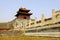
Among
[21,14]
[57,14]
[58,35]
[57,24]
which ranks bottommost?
[58,35]

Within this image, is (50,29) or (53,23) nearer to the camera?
(53,23)

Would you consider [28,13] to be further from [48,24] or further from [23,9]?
[48,24]

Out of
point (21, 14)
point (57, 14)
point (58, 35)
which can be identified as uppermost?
point (21, 14)

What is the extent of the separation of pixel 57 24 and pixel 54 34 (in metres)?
0.62

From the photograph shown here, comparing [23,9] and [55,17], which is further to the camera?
[23,9]

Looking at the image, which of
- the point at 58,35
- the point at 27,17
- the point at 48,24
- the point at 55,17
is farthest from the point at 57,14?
the point at 27,17

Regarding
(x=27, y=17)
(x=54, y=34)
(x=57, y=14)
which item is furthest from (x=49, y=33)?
(x=27, y=17)

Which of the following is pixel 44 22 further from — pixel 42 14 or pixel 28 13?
pixel 28 13

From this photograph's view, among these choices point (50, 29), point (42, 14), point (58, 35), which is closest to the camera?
point (58, 35)

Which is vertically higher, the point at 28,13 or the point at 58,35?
the point at 28,13

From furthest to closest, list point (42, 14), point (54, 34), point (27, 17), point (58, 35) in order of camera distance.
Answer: point (27, 17) → point (42, 14) → point (54, 34) → point (58, 35)

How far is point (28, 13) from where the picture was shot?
3244 cm

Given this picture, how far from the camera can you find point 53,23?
8.34 m

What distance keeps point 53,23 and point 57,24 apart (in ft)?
1.64
